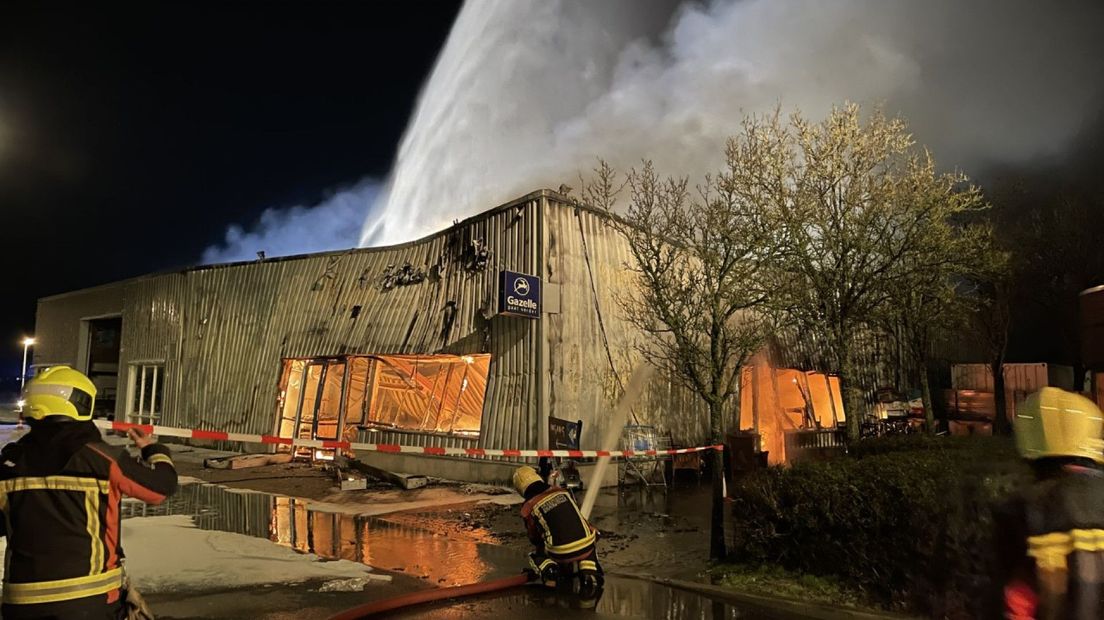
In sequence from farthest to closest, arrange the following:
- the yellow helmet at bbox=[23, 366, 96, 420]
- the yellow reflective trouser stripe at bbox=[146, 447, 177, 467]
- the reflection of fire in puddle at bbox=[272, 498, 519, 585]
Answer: the reflection of fire in puddle at bbox=[272, 498, 519, 585] < the yellow reflective trouser stripe at bbox=[146, 447, 177, 467] < the yellow helmet at bbox=[23, 366, 96, 420]

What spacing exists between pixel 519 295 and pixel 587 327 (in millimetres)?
2071

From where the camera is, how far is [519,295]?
13.3m

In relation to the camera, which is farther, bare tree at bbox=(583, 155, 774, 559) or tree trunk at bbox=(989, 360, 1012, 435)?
tree trunk at bbox=(989, 360, 1012, 435)

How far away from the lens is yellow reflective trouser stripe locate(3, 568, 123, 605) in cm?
288

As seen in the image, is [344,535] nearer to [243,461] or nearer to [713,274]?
[713,274]

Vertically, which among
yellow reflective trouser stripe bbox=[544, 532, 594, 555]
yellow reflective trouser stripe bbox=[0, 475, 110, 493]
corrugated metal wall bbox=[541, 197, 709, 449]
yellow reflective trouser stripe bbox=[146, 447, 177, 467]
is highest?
corrugated metal wall bbox=[541, 197, 709, 449]

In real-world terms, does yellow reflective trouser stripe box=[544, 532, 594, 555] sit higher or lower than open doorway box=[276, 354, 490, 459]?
lower

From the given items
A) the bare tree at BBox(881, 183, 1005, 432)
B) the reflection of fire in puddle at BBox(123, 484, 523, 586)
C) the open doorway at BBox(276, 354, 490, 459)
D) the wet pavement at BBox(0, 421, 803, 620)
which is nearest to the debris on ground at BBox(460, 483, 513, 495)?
the wet pavement at BBox(0, 421, 803, 620)

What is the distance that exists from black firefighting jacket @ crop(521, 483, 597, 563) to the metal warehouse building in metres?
6.97

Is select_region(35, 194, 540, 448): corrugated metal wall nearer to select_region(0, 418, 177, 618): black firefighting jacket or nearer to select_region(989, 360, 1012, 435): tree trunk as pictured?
select_region(0, 418, 177, 618): black firefighting jacket

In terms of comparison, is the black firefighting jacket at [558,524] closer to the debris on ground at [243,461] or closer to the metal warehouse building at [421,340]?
the metal warehouse building at [421,340]

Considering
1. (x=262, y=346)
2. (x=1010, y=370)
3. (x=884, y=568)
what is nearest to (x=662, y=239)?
(x=884, y=568)

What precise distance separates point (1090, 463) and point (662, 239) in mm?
6639

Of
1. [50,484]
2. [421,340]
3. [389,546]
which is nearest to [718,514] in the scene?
[389,546]
